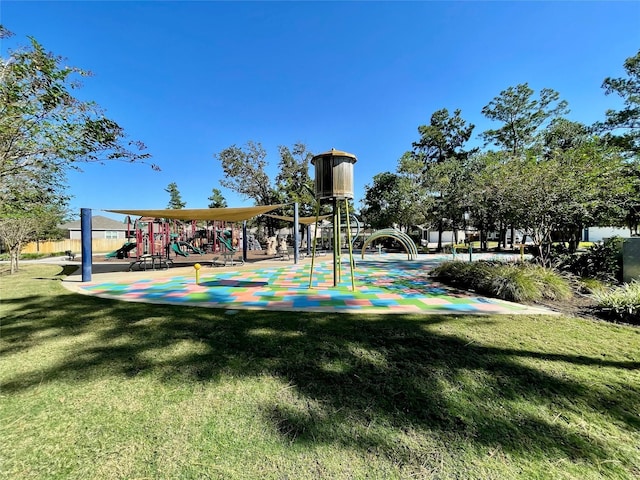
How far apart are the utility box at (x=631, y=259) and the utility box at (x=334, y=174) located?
6.68 metres

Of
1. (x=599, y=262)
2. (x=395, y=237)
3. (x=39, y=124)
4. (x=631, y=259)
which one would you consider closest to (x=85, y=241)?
(x=39, y=124)

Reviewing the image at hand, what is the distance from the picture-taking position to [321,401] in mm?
2365

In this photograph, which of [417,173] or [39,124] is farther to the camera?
[417,173]

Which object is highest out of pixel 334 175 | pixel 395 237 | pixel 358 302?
pixel 334 175

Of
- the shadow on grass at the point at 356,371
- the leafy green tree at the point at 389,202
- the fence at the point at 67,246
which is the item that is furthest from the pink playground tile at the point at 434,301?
the fence at the point at 67,246

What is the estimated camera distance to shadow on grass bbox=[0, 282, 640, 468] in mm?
2051

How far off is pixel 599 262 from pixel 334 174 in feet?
25.7

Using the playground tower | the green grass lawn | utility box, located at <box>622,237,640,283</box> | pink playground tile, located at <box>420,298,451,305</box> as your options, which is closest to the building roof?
the playground tower

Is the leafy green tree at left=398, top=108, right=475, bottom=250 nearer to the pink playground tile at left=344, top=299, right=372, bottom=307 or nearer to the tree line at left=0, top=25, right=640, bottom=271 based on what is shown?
the tree line at left=0, top=25, right=640, bottom=271

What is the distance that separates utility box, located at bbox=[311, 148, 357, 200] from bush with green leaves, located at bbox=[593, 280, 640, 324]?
192 inches

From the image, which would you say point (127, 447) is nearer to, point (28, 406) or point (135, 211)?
point (28, 406)

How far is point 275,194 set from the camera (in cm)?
2347

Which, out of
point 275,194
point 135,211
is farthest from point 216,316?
point 275,194

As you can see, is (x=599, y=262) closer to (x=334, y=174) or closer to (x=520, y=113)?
(x=334, y=174)
